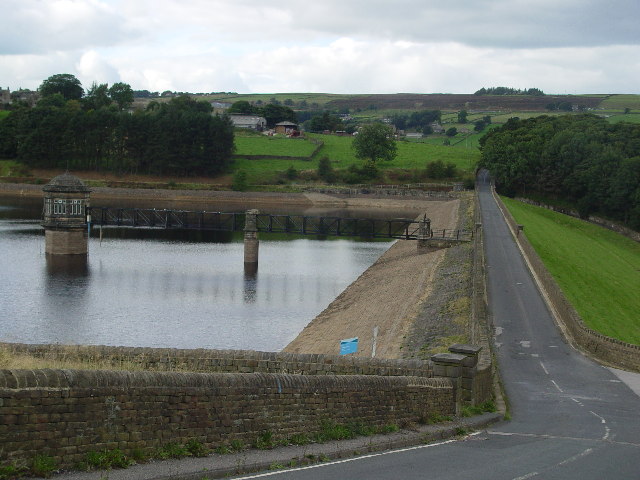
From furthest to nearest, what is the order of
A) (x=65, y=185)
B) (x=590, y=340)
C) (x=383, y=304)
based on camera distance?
(x=65, y=185), (x=383, y=304), (x=590, y=340)

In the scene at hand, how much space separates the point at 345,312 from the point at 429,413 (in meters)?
35.4

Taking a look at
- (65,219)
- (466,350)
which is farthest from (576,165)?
(466,350)

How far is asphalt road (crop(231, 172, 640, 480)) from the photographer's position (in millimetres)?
16094

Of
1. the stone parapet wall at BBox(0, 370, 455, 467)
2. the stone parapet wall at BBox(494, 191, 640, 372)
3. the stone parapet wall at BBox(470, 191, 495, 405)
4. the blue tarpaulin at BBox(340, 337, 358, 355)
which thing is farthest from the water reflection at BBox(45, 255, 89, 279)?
the stone parapet wall at BBox(0, 370, 455, 467)

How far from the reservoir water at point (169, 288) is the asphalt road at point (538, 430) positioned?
45.6 feet

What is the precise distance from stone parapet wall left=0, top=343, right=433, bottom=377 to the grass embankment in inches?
1084

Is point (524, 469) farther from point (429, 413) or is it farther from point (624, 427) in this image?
point (624, 427)

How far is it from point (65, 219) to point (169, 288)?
21.3 meters

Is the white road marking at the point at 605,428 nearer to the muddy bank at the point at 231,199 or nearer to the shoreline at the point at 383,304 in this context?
the shoreline at the point at 383,304

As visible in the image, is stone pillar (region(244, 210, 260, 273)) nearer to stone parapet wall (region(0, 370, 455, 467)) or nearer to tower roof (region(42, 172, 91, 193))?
tower roof (region(42, 172, 91, 193))

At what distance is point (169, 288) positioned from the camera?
2660 inches

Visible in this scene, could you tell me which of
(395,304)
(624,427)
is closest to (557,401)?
(624,427)

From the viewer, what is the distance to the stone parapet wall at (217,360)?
2044 cm

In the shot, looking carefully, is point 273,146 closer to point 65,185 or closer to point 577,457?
point 65,185
